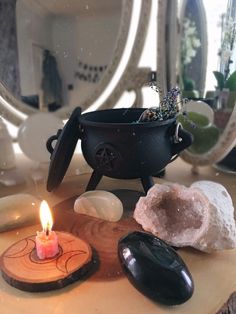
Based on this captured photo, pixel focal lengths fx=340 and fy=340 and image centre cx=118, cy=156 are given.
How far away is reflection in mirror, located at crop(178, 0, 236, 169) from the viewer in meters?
0.60

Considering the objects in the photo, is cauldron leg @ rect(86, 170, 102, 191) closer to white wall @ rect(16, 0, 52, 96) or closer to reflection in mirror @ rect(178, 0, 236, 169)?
reflection in mirror @ rect(178, 0, 236, 169)

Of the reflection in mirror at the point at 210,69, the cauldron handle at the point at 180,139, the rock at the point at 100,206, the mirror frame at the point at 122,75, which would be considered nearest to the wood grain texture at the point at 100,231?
the rock at the point at 100,206

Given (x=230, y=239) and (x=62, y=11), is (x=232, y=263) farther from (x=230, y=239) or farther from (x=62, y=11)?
(x=62, y=11)

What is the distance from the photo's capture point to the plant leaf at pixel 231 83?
59 centimetres

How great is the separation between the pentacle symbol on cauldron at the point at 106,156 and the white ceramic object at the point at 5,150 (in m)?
0.26

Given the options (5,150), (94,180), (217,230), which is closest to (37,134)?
(5,150)

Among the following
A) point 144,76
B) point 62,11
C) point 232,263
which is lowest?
point 232,263

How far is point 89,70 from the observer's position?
79cm

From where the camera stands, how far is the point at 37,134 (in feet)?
2.18

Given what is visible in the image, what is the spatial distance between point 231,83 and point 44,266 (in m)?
0.44

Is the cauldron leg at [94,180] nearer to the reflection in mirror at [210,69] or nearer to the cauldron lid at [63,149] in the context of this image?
the cauldron lid at [63,149]

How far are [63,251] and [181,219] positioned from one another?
0.15 meters

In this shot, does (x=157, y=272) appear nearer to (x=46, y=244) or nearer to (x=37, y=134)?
(x=46, y=244)

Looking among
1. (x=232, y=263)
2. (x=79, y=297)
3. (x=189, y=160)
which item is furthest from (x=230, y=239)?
(x=189, y=160)
